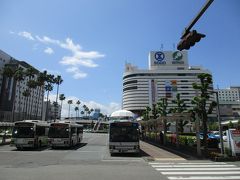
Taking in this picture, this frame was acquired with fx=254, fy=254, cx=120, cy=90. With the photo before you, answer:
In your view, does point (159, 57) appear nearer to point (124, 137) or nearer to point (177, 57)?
point (177, 57)

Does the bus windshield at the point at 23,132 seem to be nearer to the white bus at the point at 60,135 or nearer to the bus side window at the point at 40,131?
the bus side window at the point at 40,131

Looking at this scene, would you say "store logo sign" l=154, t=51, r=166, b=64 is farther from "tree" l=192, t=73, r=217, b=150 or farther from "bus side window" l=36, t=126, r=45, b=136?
"tree" l=192, t=73, r=217, b=150

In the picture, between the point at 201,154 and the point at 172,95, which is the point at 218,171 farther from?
the point at 172,95

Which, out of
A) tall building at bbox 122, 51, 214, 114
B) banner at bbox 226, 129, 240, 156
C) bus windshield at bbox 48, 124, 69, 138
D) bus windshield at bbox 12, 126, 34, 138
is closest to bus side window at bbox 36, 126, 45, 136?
bus windshield at bbox 12, 126, 34, 138

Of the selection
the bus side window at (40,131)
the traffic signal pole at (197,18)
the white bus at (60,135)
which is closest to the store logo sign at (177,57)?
the bus side window at (40,131)

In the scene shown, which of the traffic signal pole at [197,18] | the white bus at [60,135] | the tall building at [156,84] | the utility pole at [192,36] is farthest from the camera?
the tall building at [156,84]

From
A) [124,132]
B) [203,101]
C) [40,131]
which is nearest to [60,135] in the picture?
[40,131]

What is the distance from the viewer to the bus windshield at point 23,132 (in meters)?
24.4

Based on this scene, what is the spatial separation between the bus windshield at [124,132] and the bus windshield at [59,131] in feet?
21.7

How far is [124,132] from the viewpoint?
2112cm

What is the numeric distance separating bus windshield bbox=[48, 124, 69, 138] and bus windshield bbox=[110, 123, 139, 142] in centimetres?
661

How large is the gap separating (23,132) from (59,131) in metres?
3.42

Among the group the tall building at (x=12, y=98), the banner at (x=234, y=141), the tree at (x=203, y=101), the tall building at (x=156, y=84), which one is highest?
the tall building at (x=156, y=84)

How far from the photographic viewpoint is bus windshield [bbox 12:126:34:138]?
24391 mm
